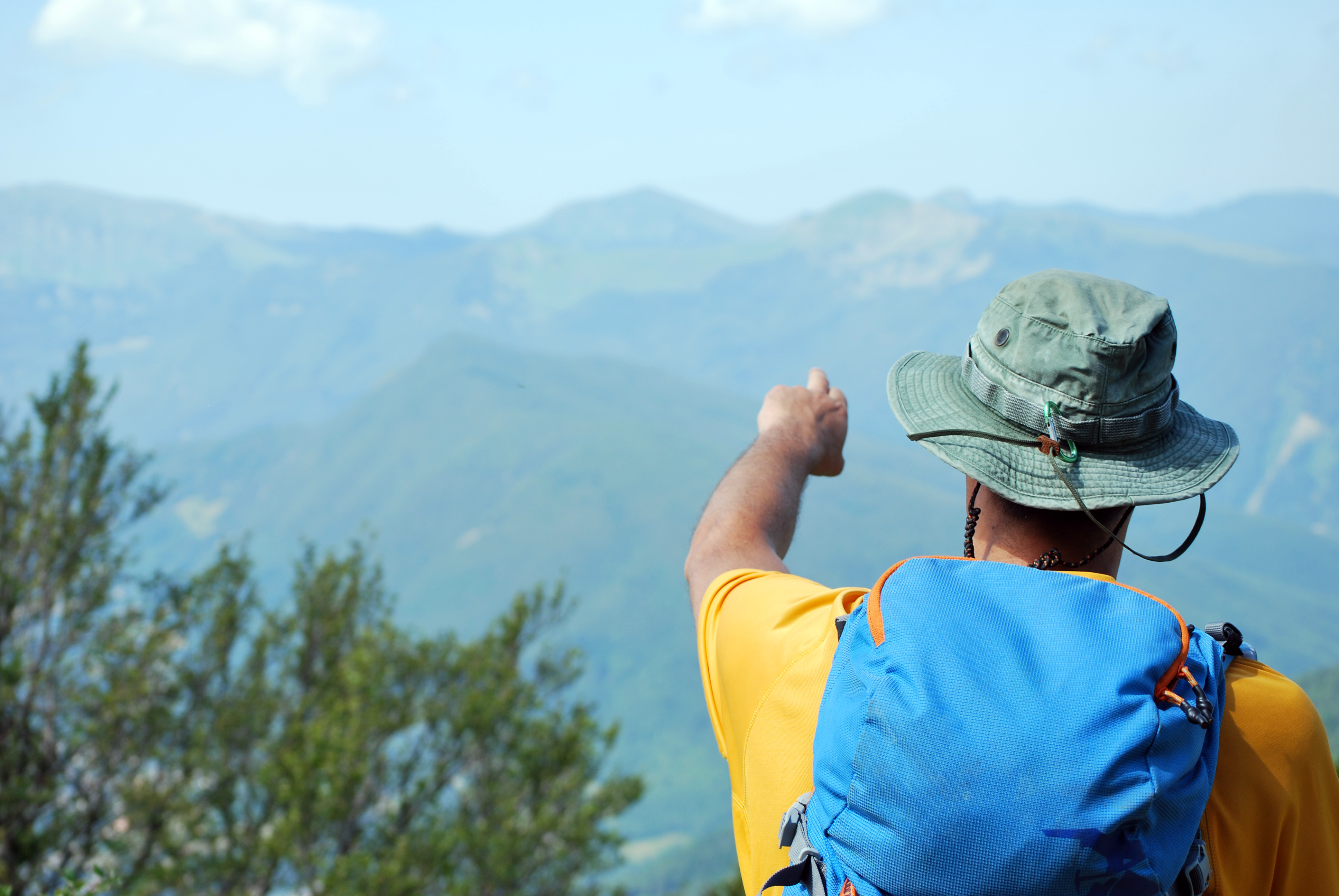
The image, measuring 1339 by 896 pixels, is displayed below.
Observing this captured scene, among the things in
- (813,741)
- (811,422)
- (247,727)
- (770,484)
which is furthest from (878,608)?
(247,727)

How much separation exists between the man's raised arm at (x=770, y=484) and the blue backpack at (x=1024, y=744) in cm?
45

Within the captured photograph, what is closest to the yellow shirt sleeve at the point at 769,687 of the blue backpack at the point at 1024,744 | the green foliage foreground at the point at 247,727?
the blue backpack at the point at 1024,744

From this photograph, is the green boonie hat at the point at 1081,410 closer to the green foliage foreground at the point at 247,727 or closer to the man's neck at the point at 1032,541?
the man's neck at the point at 1032,541

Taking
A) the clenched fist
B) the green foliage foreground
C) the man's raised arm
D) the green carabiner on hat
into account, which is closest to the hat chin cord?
→ the green carabiner on hat

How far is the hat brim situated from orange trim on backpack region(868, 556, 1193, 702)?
191 mm

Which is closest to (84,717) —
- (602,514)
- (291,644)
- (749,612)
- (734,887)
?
(291,644)

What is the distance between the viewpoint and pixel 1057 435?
1.37 metres

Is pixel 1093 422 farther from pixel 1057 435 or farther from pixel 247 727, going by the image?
pixel 247 727

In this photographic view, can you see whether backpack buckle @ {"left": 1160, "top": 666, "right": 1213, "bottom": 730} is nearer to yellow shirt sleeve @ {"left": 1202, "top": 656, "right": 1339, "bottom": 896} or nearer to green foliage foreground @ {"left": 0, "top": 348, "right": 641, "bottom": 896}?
yellow shirt sleeve @ {"left": 1202, "top": 656, "right": 1339, "bottom": 896}

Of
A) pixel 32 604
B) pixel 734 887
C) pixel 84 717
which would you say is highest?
pixel 32 604

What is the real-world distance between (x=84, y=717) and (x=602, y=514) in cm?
18210

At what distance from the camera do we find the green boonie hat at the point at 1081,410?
Result: 4.38ft

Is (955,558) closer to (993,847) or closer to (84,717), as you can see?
(993,847)

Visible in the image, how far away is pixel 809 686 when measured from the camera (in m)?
1.24
